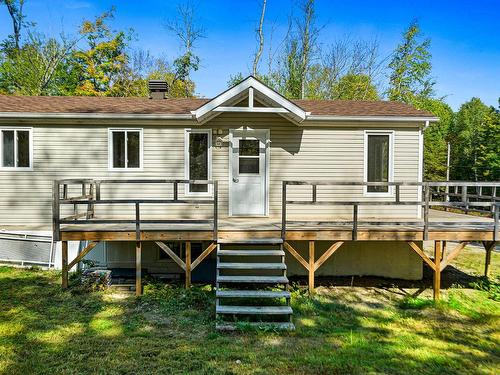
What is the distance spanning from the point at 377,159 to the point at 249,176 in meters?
3.22

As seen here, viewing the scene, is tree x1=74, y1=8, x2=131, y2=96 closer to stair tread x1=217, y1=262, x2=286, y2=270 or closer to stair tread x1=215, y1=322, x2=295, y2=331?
stair tread x1=217, y1=262, x2=286, y2=270

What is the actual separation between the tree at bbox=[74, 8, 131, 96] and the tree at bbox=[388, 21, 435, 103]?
1962 centimetres

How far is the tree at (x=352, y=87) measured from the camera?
79.5ft

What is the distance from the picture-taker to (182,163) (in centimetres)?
845

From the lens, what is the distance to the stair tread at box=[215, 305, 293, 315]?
17.2 feet

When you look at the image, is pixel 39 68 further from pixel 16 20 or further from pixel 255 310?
pixel 255 310

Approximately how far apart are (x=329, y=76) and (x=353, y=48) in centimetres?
259

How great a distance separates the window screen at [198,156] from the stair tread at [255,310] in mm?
3652

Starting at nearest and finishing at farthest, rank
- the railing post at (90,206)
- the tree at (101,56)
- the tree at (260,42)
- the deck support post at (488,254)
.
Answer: the railing post at (90,206) < the deck support post at (488,254) < the tree at (260,42) < the tree at (101,56)

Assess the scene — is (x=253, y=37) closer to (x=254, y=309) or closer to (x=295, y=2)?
(x=295, y=2)

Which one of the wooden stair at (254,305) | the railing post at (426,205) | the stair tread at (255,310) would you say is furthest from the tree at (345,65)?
the stair tread at (255,310)

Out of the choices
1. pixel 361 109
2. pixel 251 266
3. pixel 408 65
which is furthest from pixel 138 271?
pixel 408 65

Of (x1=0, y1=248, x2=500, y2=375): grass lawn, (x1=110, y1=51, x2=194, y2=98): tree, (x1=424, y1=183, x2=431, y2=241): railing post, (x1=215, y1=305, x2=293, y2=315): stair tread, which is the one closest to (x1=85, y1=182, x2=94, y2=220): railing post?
(x1=0, y1=248, x2=500, y2=375): grass lawn

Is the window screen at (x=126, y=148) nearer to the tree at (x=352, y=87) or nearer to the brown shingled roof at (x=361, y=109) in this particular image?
the brown shingled roof at (x=361, y=109)
